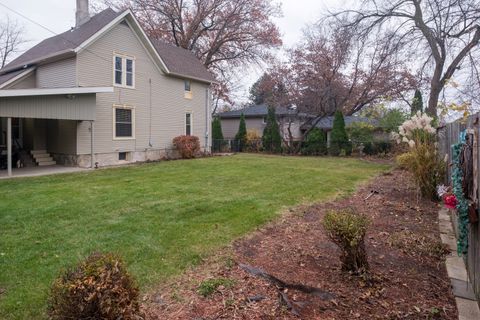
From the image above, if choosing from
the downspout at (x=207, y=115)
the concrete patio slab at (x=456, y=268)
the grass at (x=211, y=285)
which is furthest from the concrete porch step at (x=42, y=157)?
the concrete patio slab at (x=456, y=268)

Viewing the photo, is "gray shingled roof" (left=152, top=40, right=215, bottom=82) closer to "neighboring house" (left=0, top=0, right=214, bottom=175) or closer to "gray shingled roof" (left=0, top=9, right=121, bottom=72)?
"neighboring house" (left=0, top=0, right=214, bottom=175)

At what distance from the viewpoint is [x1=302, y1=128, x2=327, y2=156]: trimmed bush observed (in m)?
21.9

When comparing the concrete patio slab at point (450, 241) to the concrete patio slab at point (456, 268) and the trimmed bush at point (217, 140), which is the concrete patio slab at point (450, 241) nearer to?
the concrete patio slab at point (456, 268)

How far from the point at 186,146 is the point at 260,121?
12579 millimetres

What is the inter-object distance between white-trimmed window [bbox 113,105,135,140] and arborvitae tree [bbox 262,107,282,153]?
10.6 metres

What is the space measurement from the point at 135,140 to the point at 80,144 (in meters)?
2.84

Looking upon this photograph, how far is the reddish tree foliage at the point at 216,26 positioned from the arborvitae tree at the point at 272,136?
5673mm

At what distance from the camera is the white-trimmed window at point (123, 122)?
14633 mm

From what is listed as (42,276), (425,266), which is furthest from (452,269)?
(42,276)

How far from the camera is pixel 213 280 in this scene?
3.29 meters

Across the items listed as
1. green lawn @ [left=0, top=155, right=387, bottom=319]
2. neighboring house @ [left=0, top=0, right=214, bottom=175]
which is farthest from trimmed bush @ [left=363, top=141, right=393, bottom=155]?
neighboring house @ [left=0, top=0, right=214, bottom=175]

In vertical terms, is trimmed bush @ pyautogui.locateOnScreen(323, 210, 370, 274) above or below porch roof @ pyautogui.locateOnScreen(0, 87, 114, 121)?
below

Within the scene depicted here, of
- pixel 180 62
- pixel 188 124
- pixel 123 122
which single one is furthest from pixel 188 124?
pixel 123 122

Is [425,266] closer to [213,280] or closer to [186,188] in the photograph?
[213,280]
